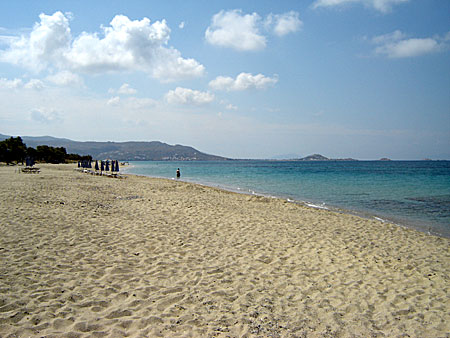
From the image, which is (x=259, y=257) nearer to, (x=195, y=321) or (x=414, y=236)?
(x=195, y=321)

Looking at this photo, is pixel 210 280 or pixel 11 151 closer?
pixel 210 280

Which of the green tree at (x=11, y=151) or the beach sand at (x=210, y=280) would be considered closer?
the beach sand at (x=210, y=280)

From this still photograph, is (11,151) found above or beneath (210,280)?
above

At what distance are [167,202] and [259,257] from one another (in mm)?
7816

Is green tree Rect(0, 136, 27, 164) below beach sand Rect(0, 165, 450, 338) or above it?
above

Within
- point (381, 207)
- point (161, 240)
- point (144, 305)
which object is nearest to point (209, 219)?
point (161, 240)

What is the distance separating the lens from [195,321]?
3920 millimetres

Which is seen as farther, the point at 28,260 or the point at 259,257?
the point at 259,257

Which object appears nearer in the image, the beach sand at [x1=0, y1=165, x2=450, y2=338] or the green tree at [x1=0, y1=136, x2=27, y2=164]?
the beach sand at [x1=0, y1=165, x2=450, y2=338]

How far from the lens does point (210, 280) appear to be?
5.20 m

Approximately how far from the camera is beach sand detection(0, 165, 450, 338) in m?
3.87

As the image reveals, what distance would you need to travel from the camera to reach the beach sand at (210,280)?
152 inches

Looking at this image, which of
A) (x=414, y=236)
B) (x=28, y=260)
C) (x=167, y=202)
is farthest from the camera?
(x=167, y=202)

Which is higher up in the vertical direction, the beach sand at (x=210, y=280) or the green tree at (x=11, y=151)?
the green tree at (x=11, y=151)
